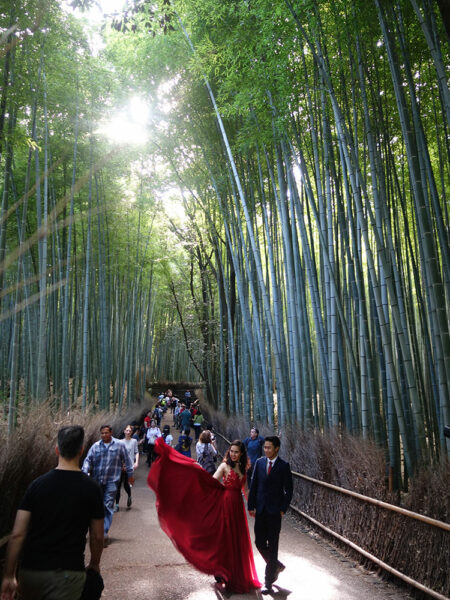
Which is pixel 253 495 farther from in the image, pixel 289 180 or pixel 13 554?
pixel 289 180

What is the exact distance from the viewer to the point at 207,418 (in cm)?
1349

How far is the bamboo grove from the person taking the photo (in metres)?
4.03

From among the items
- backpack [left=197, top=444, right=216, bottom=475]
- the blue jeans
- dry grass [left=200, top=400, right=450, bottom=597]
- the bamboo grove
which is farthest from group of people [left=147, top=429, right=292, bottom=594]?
backpack [left=197, top=444, right=216, bottom=475]

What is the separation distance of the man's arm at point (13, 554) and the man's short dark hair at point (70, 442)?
8.0 inches

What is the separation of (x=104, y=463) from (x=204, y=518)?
1198mm

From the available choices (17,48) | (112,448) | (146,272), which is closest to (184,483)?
(112,448)

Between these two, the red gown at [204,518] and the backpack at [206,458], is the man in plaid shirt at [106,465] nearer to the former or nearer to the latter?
the red gown at [204,518]

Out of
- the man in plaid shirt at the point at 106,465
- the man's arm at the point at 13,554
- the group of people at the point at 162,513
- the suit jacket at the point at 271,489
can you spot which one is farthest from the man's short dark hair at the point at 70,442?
the man in plaid shirt at the point at 106,465

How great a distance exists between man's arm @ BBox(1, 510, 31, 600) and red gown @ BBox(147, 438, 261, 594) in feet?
5.36

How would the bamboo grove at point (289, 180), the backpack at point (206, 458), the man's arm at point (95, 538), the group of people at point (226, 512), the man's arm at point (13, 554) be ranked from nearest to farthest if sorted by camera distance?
the man's arm at point (13, 554) < the man's arm at point (95, 538) < the group of people at point (226, 512) < the bamboo grove at point (289, 180) < the backpack at point (206, 458)

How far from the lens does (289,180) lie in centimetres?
585

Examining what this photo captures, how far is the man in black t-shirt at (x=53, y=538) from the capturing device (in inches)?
55.5

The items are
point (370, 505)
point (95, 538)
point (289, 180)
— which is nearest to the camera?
point (95, 538)

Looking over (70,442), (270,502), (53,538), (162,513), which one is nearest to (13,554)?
(53,538)
